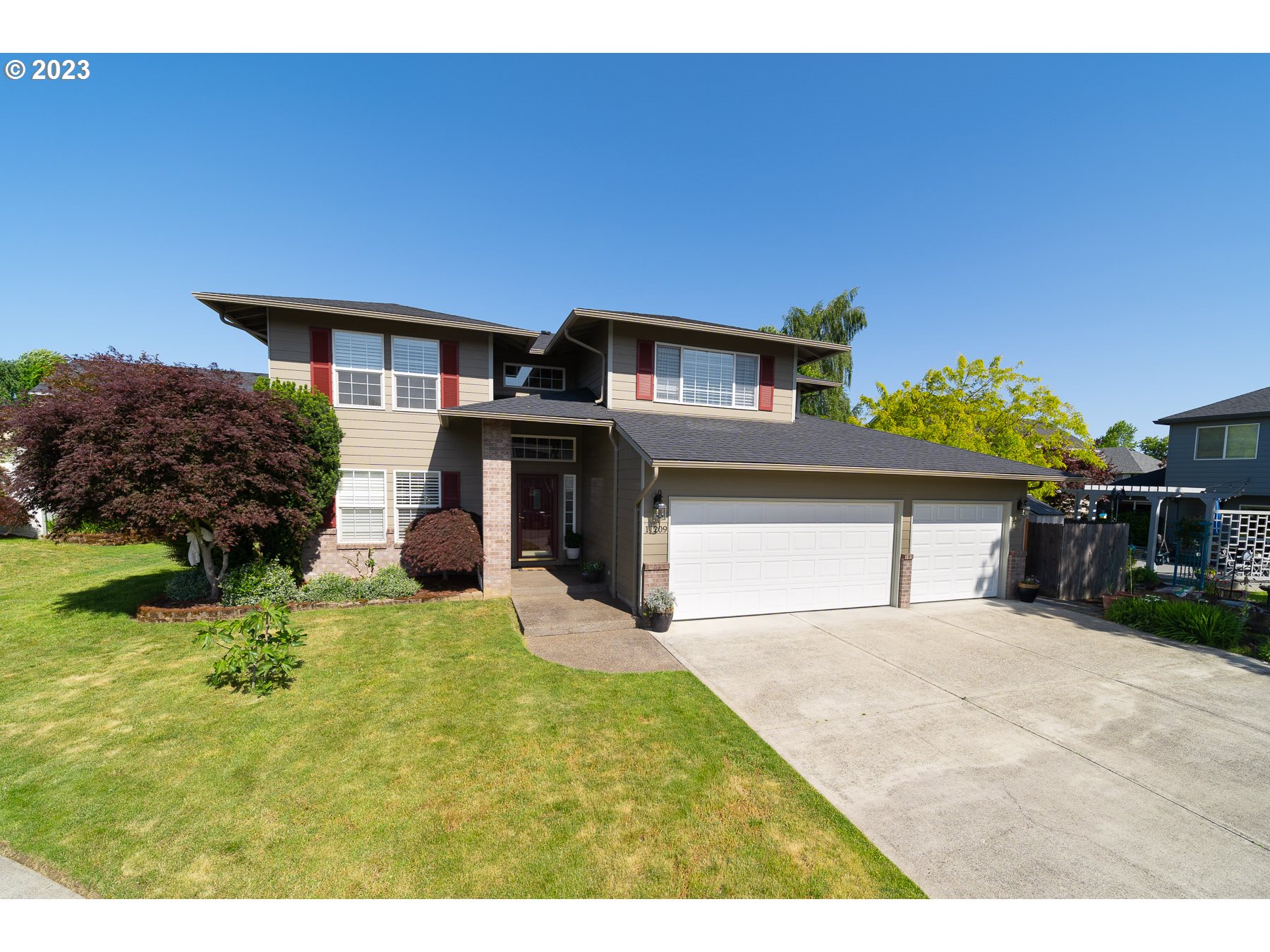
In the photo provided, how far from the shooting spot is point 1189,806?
4.12 metres

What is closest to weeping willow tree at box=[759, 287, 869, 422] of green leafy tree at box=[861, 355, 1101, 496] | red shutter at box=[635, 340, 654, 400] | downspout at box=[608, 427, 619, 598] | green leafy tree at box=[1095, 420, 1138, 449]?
green leafy tree at box=[861, 355, 1101, 496]

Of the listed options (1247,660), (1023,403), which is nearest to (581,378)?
(1247,660)

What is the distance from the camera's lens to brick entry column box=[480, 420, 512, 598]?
9.87 metres

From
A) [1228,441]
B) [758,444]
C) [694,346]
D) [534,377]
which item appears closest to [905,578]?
[758,444]

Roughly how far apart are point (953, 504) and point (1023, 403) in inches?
422

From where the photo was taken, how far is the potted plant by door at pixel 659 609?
8.29 m

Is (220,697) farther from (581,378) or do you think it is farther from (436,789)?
(581,378)

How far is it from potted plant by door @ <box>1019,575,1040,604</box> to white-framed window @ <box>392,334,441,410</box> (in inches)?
579

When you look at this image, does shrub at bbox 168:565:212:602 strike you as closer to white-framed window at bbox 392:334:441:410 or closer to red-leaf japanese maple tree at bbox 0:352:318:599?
red-leaf japanese maple tree at bbox 0:352:318:599

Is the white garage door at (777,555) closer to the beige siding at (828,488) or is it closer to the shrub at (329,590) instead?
the beige siding at (828,488)

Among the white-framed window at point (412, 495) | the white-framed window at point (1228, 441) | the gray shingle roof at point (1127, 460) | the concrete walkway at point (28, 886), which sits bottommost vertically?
the concrete walkway at point (28, 886)

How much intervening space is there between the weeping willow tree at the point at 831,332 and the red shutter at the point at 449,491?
2094cm

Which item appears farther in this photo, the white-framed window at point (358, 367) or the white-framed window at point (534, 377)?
the white-framed window at point (534, 377)

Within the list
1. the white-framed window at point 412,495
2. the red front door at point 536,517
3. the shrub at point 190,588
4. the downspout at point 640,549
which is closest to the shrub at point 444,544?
the white-framed window at point 412,495
